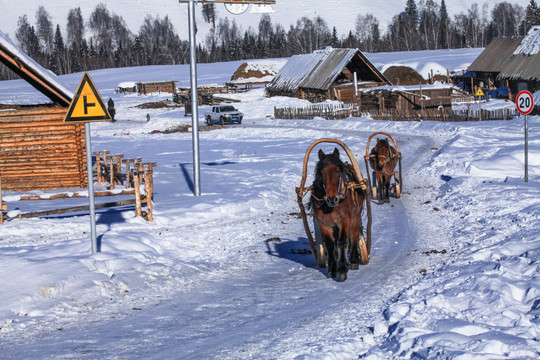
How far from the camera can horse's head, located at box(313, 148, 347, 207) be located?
9469 mm

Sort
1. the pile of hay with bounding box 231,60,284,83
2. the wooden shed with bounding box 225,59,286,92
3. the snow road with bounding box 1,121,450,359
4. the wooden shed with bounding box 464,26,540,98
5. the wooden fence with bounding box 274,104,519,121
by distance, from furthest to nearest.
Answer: the pile of hay with bounding box 231,60,284,83
the wooden shed with bounding box 225,59,286,92
the wooden shed with bounding box 464,26,540,98
the wooden fence with bounding box 274,104,519,121
the snow road with bounding box 1,121,450,359

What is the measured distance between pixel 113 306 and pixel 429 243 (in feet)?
20.3

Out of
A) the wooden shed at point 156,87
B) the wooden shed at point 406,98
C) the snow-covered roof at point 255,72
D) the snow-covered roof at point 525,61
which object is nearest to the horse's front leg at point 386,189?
the wooden shed at point 406,98

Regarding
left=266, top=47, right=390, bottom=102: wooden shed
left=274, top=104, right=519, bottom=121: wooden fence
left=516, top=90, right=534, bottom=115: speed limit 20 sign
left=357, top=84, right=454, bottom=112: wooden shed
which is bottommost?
left=274, top=104, right=519, bottom=121: wooden fence

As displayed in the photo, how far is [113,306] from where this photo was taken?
30.9 feet

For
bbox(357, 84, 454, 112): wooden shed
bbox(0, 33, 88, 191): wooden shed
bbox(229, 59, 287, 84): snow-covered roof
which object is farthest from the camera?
bbox(229, 59, 287, 84): snow-covered roof

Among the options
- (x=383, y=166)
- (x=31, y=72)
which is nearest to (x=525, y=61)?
(x=383, y=166)

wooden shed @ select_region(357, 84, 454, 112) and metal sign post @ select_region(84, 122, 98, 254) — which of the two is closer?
metal sign post @ select_region(84, 122, 98, 254)

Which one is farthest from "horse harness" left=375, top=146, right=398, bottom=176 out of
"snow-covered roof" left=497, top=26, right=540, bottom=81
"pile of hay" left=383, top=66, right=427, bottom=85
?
"pile of hay" left=383, top=66, right=427, bottom=85

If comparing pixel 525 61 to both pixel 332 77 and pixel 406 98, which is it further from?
pixel 332 77

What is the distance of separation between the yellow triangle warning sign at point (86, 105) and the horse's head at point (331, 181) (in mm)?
3650

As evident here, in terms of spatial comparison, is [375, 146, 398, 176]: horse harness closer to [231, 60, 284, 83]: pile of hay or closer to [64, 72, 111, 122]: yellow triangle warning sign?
[64, 72, 111, 122]: yellow triangle warning sign

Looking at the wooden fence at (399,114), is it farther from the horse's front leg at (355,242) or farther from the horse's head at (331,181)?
the horse's head at (331,181)

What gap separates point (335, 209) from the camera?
982cm
